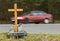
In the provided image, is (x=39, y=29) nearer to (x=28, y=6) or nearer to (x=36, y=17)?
(x=36, y=17)

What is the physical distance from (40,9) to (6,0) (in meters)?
4.22

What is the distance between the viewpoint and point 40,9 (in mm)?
29188

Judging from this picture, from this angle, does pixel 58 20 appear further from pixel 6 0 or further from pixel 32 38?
pixel 32 38

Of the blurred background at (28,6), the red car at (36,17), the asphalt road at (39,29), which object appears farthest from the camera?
the blurred background at (28,6)

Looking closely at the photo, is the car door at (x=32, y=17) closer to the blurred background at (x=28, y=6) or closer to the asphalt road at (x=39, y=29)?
the blurred background at (x=28, y=6)

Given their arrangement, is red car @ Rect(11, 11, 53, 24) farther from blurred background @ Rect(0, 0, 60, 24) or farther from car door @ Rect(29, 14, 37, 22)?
blurred background @ Rect(0, 0, 60, 24)

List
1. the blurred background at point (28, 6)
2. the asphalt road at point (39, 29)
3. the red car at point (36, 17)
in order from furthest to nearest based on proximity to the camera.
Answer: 1. the blurred background at point (28, 6)
2. the red car at point (36, 17)
3. the asphalt road at point (39, 29)

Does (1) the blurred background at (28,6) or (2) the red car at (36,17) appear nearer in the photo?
(2) the red car at (36,17)

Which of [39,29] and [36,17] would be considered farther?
[36,17]

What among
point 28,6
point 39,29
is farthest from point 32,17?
point 39,29

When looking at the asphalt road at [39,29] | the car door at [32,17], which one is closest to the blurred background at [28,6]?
the car door at [32,17]

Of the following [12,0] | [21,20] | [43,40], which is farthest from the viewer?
[12,0]

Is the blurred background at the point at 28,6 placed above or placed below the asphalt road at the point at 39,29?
below

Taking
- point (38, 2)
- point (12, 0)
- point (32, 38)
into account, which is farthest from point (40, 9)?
point (32, 38)
